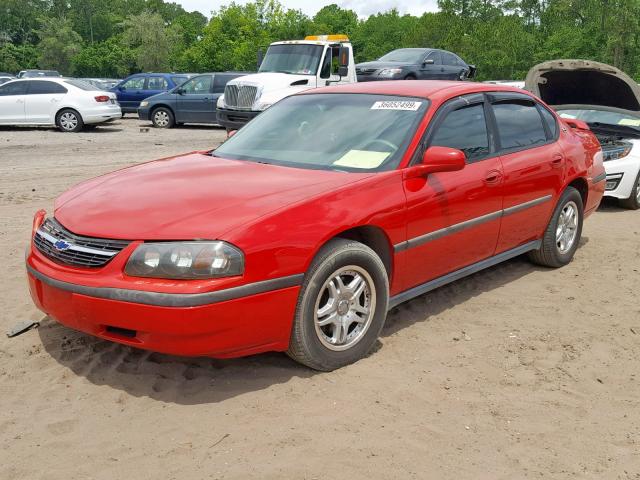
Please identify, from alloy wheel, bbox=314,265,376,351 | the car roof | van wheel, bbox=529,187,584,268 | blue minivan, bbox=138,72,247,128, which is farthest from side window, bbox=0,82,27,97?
alloy wheel, bbox=314,265,376,351

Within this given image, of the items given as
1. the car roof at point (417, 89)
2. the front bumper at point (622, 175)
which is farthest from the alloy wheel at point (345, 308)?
the front bumper at point (622, 175)

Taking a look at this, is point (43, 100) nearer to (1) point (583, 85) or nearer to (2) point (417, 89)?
(1) point (583, 85)

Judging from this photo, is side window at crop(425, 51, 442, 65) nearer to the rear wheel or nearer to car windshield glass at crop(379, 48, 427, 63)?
car windshield glass at crop(379, 48, 427, 63)

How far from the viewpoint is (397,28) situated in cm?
9400

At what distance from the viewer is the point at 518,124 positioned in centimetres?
547

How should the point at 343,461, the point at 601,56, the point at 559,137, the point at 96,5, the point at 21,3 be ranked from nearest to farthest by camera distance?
the point at 343,461, the point at 559,137, the point at 601,56, the point at 21,3, the point at 96,5

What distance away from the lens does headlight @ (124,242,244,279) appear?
11.0 feet

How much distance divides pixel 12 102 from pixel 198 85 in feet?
15.8

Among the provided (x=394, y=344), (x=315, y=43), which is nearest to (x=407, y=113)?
(x=394, y=344)

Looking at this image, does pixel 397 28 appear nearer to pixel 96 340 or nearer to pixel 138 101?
pixel 138 101

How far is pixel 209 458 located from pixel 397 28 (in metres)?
96.2

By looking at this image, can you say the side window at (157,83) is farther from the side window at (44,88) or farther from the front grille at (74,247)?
the front grille at (74,247)

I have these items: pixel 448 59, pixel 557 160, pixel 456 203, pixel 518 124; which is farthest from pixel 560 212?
pixel 448 59

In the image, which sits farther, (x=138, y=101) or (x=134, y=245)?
(x=138, y=101)
